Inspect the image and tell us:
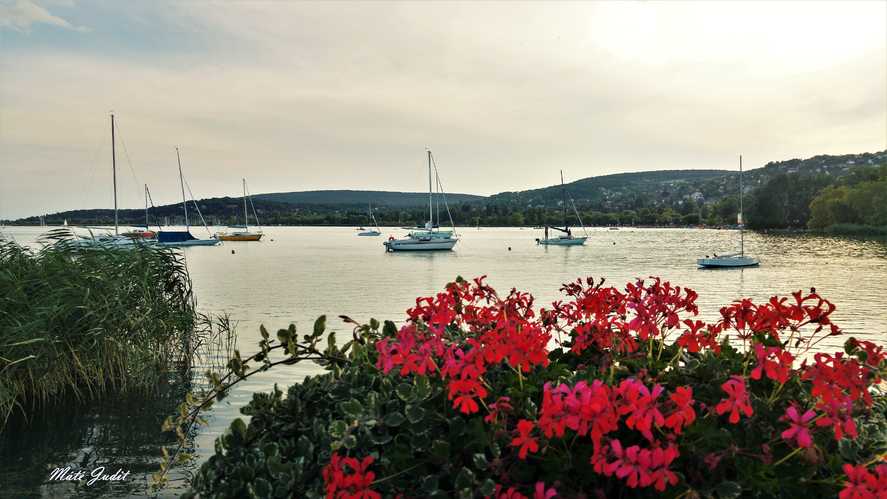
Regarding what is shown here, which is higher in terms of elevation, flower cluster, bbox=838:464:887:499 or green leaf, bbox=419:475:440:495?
flower cluster, bbox=838:464:887:499

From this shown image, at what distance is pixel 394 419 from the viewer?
2.58 m

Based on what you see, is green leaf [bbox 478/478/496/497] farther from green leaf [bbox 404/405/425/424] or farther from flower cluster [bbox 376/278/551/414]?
green leaf [bbox 404/405/425/424]

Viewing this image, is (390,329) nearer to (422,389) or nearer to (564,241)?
(422,389)

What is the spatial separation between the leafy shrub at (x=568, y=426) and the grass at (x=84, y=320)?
6.85m

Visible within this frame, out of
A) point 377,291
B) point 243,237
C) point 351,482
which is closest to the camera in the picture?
point 351,482

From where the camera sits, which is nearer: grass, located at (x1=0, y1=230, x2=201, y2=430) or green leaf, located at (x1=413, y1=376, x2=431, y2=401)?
green leaf, located at (x1=413, y1=376, x2=431, y2=401)

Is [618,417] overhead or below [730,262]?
overhead

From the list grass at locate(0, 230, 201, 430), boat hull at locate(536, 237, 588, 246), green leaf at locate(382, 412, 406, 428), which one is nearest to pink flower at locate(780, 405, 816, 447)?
green leaf at locate(382, 412, 406, 428)

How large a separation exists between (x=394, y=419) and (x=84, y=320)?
8336 millimetres

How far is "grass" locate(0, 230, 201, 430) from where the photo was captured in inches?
335

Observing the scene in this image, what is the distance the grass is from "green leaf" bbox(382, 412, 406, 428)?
727 centimetres

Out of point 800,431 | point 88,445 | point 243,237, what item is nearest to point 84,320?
point 88,445

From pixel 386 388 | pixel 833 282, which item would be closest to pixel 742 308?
pixel 386 388

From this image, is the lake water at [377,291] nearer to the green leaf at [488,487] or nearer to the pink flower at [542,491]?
the green leaf at [488,487]
